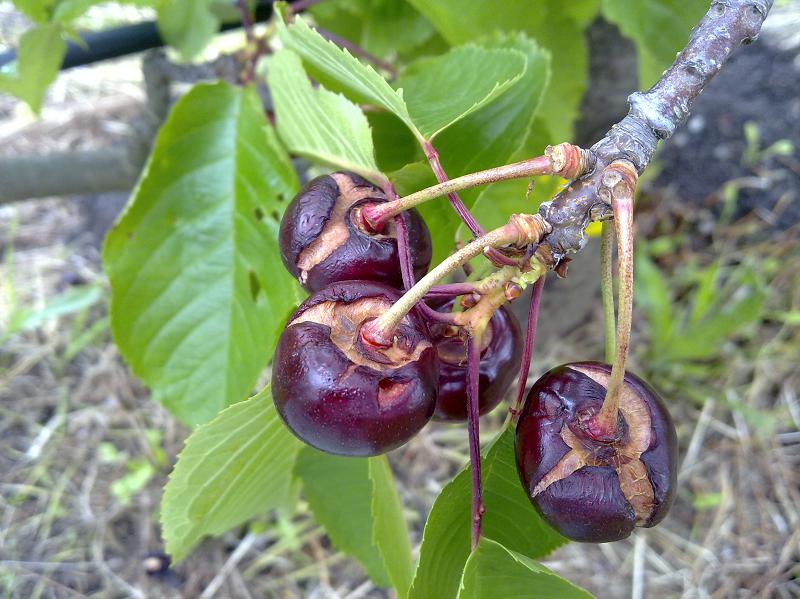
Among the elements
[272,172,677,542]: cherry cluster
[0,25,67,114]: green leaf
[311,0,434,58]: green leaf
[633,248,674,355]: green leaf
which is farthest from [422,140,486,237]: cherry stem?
[633,248,674,355]: green leaf

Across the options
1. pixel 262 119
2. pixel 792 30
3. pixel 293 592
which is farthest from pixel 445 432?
pixel 792 30

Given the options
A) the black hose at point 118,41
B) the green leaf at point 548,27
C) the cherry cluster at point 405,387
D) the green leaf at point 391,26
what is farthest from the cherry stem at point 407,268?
the black hose at point 118,41

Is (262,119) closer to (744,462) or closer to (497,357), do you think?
(497,357)

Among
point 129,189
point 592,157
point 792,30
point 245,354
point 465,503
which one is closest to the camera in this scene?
point 592,157

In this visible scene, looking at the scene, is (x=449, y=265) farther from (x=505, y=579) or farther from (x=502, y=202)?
(x=502, y=202)

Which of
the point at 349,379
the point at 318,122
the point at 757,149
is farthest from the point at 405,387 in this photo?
the point at 757,149
